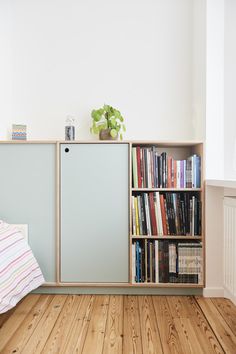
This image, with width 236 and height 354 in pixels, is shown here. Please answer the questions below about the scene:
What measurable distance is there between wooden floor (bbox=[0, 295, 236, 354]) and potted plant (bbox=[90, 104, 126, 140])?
126cm

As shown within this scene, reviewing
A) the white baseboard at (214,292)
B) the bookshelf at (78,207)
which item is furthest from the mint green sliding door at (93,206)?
the white baseboard at (214,292)

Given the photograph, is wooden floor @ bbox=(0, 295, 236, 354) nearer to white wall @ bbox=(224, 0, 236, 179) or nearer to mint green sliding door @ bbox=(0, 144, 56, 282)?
mint green sliding door @ bbox=(0, 144, 56, 282)

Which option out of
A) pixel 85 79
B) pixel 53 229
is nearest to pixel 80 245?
pixel 53 229

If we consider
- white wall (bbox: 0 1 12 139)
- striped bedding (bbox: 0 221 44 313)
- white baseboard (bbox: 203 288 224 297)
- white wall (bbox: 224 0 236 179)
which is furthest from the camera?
white wall (bbox: 0 1 12 139)

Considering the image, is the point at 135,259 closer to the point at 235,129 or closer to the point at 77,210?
the point at 77,210

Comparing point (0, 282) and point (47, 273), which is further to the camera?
point (47, 273)

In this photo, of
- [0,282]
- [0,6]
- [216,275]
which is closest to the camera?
[0,282]

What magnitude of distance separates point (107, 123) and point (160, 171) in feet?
1.92

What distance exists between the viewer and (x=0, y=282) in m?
1.80

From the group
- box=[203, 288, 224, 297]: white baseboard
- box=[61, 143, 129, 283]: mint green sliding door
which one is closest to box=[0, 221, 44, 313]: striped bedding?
box=[61, 143, 129, 283]: mint green sliding door

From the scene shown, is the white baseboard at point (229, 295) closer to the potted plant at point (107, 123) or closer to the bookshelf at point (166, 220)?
the bookshelf at point (166, 220)

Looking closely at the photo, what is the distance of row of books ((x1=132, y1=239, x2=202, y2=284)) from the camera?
7.79ft

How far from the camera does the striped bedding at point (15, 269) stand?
1.85m

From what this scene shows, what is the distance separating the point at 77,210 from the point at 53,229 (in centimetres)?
24
